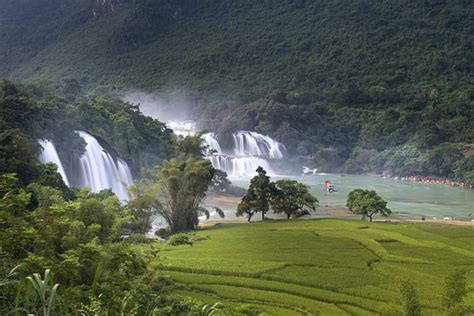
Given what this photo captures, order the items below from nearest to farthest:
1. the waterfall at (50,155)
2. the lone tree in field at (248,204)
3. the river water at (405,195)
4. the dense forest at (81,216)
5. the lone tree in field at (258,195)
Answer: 1. the dense forest at (81,216)
2. the waterfall at (50,155)
3. the lone tree in field at (258,195)
4. the lone tree in field at (248,204)
5. the river water at (405,195)

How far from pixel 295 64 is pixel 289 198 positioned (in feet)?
213

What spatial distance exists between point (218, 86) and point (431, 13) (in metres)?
39.9

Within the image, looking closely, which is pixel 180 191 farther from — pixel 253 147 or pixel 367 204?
pixel 253 147

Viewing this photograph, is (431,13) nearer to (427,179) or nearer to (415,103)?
(415,103)

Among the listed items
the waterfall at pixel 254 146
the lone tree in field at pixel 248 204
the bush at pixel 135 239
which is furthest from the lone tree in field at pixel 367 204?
the waterfall at pixel 254 146

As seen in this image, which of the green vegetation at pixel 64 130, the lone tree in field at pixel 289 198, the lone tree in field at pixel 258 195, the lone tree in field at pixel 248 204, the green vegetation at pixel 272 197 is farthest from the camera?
the lone tree in field at pixel 289 198

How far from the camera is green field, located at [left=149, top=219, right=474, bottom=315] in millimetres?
13789

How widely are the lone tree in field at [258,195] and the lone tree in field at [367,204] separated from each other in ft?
16.3

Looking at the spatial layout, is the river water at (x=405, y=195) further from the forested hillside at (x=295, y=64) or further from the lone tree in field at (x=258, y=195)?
the lone tree in field at (x=258, y=195)

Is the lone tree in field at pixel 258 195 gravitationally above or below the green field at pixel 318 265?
above

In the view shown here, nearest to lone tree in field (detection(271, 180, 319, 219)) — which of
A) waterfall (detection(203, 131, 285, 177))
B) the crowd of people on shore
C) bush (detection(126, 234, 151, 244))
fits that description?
bush (detection(126, 234, 151, 244))

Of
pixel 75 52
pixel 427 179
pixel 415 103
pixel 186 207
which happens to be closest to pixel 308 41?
pixel 415 103

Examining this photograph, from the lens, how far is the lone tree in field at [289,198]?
93.9ft

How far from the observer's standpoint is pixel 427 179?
51.2 m
